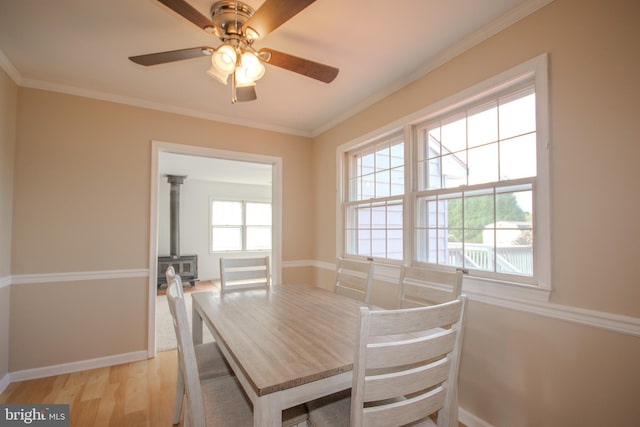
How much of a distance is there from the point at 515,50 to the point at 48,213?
3.77 meters

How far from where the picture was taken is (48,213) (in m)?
2.59

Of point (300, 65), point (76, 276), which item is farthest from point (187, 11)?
point (76, 276)

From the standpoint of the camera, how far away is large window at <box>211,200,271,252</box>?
289 inches

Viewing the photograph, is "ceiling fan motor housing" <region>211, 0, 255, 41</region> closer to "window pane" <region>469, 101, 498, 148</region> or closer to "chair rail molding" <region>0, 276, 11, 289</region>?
"window pane" <region>469, 101, 498, 148</region>

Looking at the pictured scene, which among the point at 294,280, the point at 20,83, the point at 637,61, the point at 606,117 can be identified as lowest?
the point at 294,280

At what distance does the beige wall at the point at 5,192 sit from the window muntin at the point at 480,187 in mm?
3269

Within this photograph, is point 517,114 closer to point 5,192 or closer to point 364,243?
point 364,243

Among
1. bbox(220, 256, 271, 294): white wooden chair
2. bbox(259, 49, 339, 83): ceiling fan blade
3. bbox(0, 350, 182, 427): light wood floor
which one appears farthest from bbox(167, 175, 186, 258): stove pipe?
bbox(259, 49, 339, 83): ceiling fan blade

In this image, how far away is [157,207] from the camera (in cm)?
302

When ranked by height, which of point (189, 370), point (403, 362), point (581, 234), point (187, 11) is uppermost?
point (187, 11)

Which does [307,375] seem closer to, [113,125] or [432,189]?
[432,189]

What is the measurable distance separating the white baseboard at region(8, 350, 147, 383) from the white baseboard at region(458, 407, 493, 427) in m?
2.80

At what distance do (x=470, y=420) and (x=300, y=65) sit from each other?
2.47 metres

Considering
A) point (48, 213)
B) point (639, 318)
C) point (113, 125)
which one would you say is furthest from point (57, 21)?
point (639, 318)
